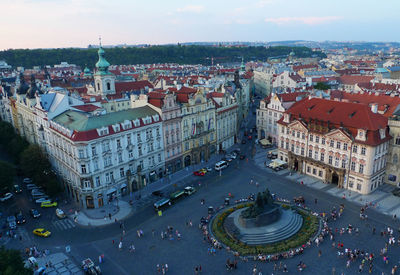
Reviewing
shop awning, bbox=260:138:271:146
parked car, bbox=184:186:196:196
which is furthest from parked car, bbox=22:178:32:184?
shop awning, bbox=260:138:271:146

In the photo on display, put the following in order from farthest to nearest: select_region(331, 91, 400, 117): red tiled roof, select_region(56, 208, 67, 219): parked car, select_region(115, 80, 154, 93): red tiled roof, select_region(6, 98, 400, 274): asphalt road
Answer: select_region(115, 80, 154, 93): red tiled roof, select_region(331, 91, 400, 117): red tiled roof, select_region(56, 208, 67, 219): parked car, select_region(6, 98, 400, 274): asphalt road

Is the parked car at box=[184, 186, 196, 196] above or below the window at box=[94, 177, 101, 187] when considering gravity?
below

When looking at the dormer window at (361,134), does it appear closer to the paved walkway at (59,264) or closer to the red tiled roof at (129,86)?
the paved walkway at (59,264)

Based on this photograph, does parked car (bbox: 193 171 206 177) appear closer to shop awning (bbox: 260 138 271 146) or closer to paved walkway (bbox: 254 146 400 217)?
paved walkway (bbox: 254 146 400 217)

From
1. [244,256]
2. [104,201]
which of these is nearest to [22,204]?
[104,201]

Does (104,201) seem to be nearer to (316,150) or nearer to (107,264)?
(107,264)

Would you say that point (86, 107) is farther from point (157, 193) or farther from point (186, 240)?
point (186, 240)

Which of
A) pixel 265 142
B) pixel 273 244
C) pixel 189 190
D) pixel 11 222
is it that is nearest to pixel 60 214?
pixel 11 222
